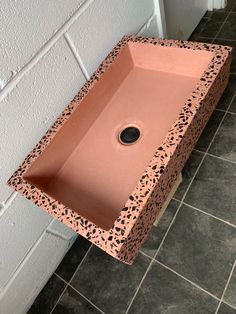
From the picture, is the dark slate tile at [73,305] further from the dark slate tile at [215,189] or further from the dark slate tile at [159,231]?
the dark slate tile at [215,189]

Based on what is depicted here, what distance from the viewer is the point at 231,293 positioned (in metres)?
1.14

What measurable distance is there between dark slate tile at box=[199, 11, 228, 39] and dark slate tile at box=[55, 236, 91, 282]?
1706 mm

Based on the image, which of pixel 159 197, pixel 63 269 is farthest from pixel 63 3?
pixel 63 269

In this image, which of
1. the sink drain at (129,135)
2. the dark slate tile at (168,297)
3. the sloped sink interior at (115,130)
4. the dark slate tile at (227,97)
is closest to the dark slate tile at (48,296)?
the dark slate tile at (168,297)

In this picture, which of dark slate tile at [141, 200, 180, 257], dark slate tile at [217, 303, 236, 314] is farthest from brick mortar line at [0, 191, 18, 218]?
dark slate tile at [217, 303, 236, 314]

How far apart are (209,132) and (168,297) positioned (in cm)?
89

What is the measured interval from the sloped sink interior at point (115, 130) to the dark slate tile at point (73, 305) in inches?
26.2

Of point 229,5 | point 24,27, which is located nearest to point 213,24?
point 229,5

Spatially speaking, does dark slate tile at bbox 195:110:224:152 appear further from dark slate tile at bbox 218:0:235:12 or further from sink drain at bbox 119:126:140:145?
dark slate tile at bbox 218:0:235:12

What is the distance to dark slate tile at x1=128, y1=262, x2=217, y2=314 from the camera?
116cm

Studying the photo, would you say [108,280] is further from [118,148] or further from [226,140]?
[226,140]

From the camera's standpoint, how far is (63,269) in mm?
1423

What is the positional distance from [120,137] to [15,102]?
1.23 ft

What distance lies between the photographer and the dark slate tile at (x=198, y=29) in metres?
2.08
